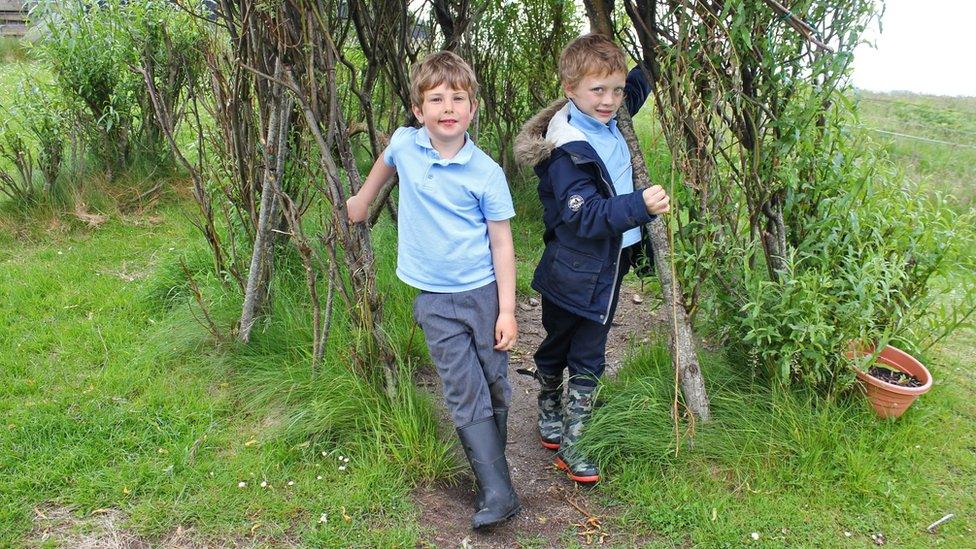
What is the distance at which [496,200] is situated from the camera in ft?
7.79

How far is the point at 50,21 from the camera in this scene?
4930 millimetres

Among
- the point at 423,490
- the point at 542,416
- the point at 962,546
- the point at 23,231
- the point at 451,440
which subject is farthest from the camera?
the point at 23,231

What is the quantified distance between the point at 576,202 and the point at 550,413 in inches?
41.2

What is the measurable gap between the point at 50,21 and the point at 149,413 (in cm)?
345

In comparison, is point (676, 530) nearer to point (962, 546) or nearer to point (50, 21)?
point (962, 546)

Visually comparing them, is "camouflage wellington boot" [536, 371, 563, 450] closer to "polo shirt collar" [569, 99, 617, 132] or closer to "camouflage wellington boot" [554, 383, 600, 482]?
"camouflage wellington boot" [554, 383, 600, 482]

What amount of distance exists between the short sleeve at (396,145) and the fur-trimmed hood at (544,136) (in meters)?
0.39

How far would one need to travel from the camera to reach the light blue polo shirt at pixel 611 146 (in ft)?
8.30

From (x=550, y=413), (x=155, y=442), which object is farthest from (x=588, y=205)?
(x=155, y=442)

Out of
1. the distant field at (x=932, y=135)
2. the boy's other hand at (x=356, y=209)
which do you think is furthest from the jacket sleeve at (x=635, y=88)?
the distant field at (x=932, y=135)

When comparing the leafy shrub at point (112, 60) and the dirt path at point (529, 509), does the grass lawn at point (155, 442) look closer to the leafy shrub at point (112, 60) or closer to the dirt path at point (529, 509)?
the dirt path at point (529, 509)

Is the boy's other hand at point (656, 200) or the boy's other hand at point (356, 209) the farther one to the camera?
the boy's other hand at point (356, 209)

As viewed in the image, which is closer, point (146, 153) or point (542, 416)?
point (542, 416)

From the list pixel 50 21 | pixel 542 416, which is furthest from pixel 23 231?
pixel 542 416
